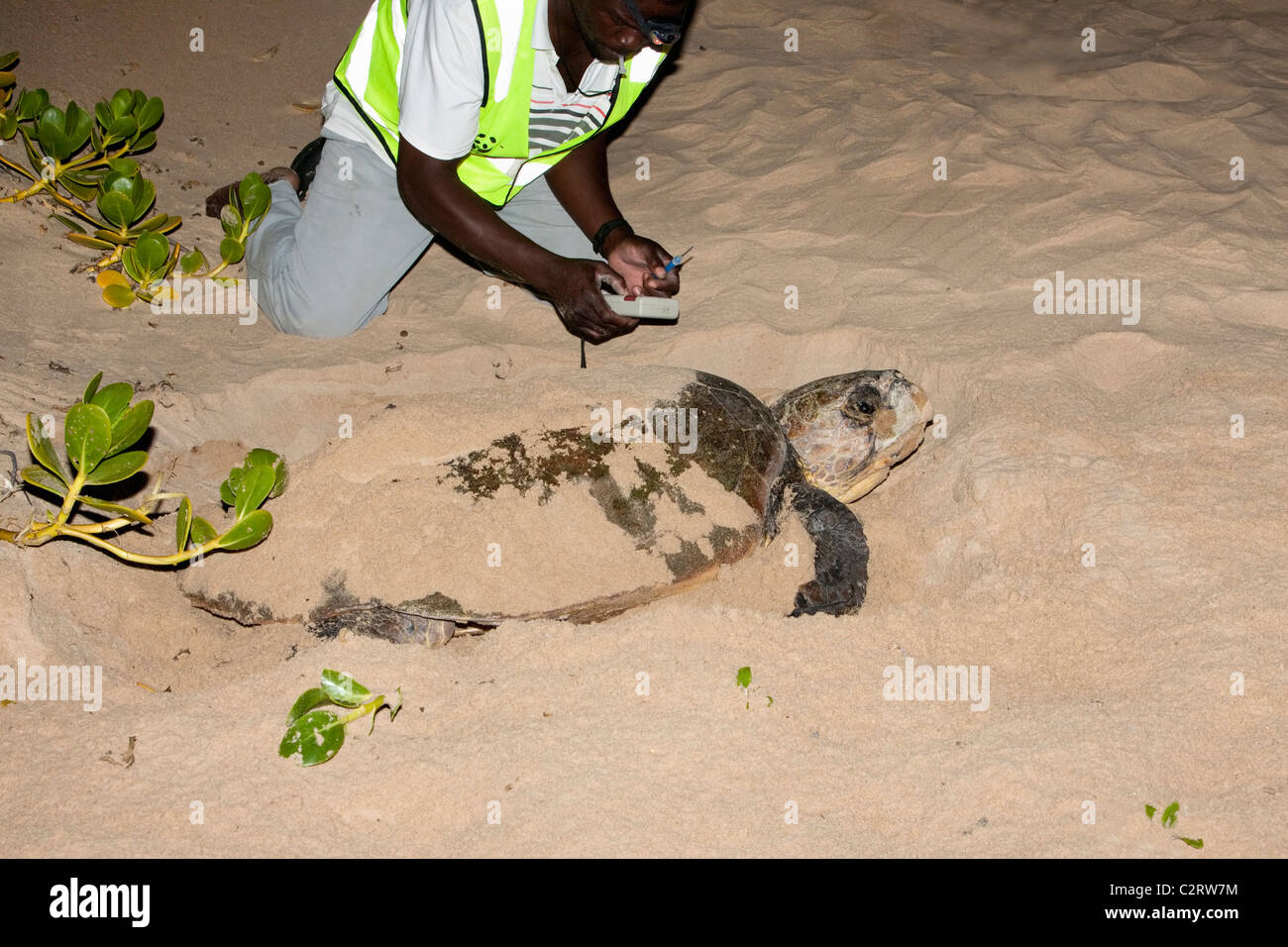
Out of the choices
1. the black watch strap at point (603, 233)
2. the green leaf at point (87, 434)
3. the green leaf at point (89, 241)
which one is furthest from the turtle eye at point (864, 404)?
the green leaf at point (89, 241)

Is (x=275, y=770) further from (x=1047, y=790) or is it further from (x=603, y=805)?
(x=1047, y=790)

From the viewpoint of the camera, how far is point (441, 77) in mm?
2340

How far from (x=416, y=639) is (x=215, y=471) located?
1.02 metres

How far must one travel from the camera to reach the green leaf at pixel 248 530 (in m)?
1.99

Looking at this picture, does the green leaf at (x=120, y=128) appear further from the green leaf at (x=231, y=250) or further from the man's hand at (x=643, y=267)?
the man's hand at (x=643, y=267)

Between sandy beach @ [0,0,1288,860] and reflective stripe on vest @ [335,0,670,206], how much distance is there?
1.84 feet

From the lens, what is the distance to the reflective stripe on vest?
240cm

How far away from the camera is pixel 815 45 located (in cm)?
491

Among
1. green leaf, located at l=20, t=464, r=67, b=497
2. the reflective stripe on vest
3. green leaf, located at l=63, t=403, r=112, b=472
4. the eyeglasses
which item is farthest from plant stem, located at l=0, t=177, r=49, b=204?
the eyeglasses

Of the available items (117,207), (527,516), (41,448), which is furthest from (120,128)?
(527,516)

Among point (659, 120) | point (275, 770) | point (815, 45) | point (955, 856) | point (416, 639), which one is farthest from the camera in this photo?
point (815, 45)

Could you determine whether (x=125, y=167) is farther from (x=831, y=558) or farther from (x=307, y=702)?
(x=831, y=558)

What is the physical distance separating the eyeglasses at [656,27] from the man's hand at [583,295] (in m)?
0.59

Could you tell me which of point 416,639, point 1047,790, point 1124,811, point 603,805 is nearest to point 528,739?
point 603,805
